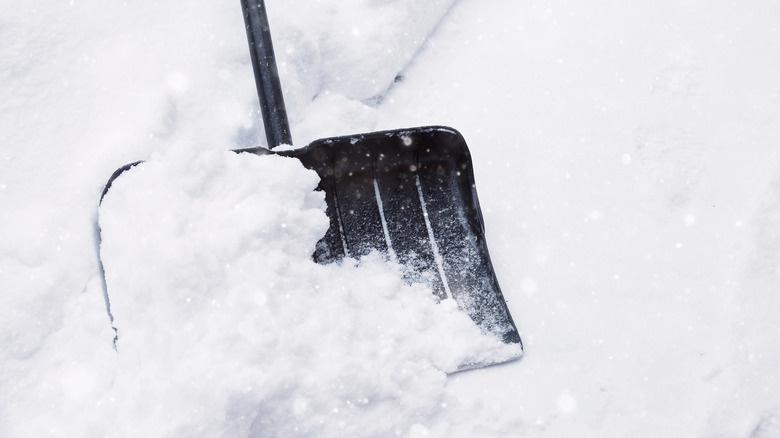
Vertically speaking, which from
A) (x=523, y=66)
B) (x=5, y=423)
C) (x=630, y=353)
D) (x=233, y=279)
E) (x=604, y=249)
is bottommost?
(x=5, y=423)

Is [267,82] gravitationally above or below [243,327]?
above

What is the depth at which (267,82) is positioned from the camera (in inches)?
64.5

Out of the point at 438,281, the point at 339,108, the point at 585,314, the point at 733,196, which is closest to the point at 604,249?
the point at 585,314

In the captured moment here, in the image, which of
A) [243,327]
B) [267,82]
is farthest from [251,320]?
[267,82]

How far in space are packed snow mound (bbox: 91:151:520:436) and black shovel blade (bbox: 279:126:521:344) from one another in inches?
3.5

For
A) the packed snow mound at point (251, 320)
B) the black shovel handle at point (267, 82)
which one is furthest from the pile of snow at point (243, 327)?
the black shovel handle at point (267, 82)

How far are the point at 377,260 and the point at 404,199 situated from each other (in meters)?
0.21

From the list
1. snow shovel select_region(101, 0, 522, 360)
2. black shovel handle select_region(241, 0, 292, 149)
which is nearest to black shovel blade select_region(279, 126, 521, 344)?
snow shovel select_region(101, 0, 522, 360)

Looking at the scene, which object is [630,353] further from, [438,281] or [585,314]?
[438,281]

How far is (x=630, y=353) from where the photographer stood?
1.69 metres

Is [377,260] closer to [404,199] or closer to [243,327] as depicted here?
[404,199]

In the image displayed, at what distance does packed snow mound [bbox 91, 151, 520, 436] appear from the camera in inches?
48.3

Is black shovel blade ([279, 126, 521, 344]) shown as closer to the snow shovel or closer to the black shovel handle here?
the snow shovel

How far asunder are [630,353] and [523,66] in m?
1.15
